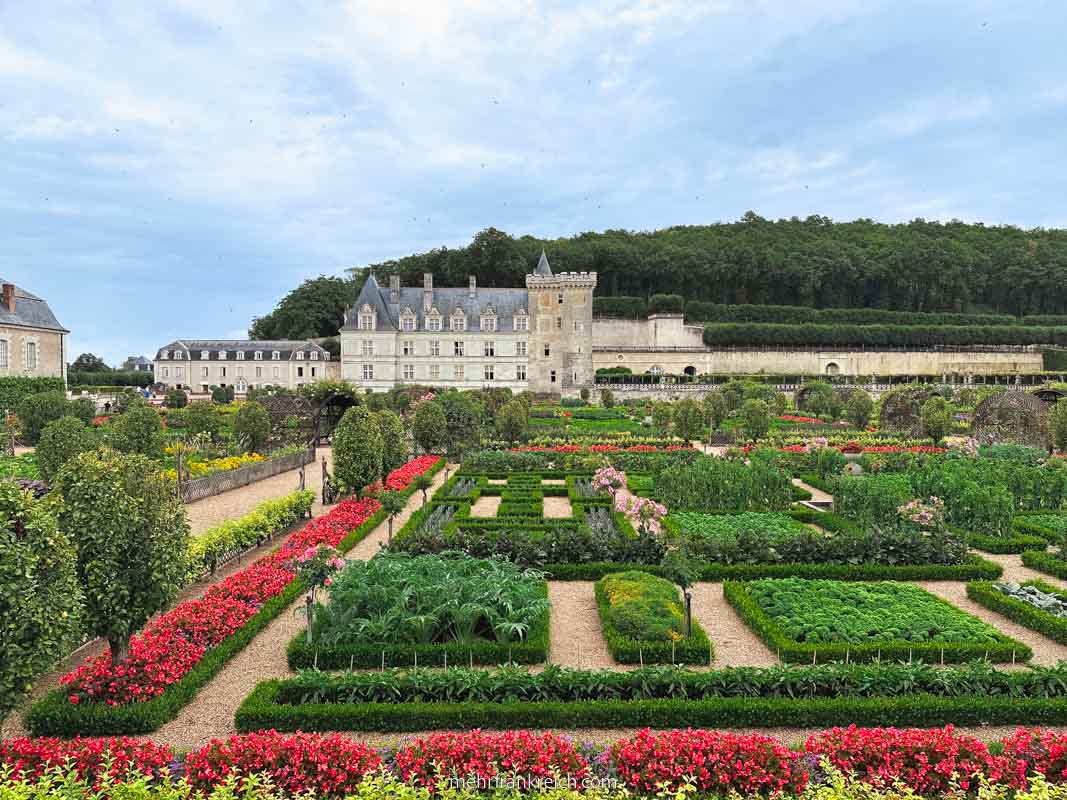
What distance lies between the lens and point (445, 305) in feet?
189

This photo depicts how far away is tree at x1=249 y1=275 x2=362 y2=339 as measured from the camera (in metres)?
70.8

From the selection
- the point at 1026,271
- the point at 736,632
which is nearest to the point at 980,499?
the point at 736,632

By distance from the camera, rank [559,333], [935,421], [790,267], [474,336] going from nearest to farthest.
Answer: [935,421]
[474,336]
[559,333]
[790,267]

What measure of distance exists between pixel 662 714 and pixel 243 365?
6142 centimetres

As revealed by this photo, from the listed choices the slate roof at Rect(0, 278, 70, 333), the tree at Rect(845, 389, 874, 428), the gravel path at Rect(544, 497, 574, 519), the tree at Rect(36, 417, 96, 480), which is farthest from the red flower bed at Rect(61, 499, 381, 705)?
the slate roof at Rect(0, 278, 70, 333)

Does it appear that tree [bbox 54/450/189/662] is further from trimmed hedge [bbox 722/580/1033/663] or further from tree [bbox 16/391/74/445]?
tree [bbox 16/391/74/445]

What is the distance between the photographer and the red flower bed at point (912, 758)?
5852 millimetres

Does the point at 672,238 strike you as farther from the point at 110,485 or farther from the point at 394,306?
the point at 110,485

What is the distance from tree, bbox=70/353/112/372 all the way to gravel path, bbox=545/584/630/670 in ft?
274

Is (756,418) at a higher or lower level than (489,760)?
higher

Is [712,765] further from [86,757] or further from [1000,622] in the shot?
[1000,622]

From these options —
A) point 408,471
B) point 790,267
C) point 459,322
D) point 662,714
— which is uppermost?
point 790,267

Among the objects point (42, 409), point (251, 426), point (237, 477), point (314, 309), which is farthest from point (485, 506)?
point (314, 309)

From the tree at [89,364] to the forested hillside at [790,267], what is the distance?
64.3 ft
